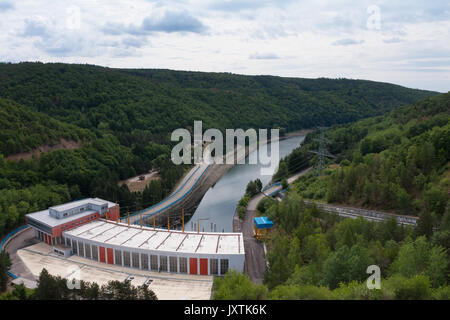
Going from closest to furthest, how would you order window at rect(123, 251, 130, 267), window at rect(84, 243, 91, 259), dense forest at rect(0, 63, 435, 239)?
window at rect(123, 251, 130, 267), window at rect(84, 243, 91, 259), dense forest at rect(0, 63, 435, 239)

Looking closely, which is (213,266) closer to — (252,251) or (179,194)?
(252,251)

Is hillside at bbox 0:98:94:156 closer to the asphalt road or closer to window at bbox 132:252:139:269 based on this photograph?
window at bbox 132:252:139:269

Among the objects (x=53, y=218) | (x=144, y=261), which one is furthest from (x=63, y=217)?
(x=144, y=261)

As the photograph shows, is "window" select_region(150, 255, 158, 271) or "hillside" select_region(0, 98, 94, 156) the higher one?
"hillside" select_region(0, 98, 94, 156)

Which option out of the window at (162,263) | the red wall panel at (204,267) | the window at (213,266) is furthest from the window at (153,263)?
the window at (213,266)

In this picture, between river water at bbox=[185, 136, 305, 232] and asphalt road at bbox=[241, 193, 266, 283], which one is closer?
asphalt road at bbox=[241, 193, 266, 283]

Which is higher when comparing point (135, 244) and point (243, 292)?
point (243, 292)

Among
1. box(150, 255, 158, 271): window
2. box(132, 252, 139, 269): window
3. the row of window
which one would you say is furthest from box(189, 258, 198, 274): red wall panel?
box(132, 252, 139, 269): window
